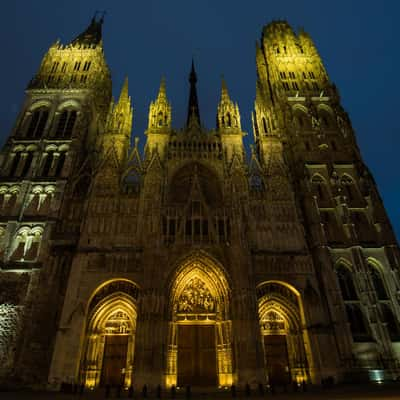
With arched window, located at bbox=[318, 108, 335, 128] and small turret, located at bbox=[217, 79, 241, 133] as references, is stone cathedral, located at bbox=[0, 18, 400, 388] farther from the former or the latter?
arched window, located at bbox=[318, 108, 335, 128]

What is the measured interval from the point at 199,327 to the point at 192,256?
4.46 m

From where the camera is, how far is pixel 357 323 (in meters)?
19.3

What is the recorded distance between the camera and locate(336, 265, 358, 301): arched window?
20.2 meters

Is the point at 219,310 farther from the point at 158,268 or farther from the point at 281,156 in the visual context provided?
the point at 281,156

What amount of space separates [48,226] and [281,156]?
18.7 m

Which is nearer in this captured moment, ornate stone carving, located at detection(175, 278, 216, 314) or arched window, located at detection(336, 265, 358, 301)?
ornate stone carving, located at detection(175, 278, 216, 314)

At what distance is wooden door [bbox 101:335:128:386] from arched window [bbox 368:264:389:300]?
661 inches

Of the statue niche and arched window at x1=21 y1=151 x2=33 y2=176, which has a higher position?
arched window at x1=21 y1=151 x2=33 y2=176

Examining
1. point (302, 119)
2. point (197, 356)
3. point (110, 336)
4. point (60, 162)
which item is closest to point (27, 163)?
point (60, 162)

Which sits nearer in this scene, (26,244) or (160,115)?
(26,244)

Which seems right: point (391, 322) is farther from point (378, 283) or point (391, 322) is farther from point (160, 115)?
point (160, 115)

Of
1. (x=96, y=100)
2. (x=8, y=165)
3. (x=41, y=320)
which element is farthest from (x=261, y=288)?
(x=96, y=100)

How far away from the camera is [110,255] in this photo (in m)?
19.8

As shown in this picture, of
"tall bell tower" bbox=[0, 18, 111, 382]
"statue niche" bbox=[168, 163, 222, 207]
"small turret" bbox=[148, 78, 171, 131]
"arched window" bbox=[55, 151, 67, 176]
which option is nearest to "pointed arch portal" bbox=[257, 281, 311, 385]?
"statue niche" bbox=[168, 163, 222, 207]
